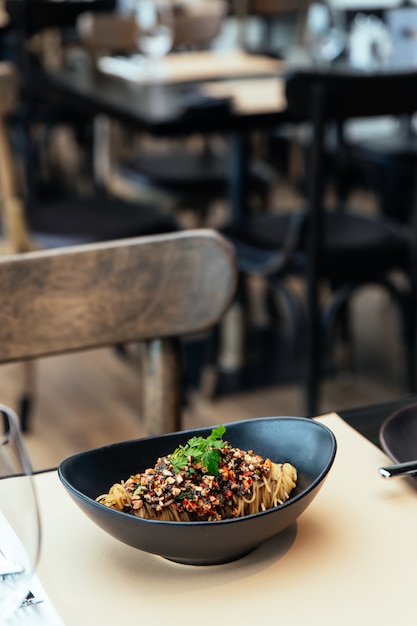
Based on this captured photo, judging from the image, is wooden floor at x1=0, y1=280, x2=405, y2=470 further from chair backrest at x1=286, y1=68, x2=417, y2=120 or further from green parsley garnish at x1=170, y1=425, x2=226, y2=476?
green parsley garnish at x1=170, y1=425, x2=226, y2=476

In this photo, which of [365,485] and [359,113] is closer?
[365,485]

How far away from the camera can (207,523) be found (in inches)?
26.8

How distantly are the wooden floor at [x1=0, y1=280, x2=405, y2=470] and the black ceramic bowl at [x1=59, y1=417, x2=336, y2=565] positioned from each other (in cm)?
153

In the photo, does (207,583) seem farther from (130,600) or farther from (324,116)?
(324,116)

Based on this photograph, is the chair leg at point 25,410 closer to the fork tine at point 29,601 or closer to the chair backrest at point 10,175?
the chair backrest at point 10,175

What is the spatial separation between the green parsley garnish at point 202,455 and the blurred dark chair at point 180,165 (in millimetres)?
2229

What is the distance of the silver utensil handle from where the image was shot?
0.81 metres

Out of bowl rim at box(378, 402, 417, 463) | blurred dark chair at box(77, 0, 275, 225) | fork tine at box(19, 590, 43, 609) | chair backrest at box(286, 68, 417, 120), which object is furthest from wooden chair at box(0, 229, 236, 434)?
blurred dark chair at box(77, 0, 275, 225)

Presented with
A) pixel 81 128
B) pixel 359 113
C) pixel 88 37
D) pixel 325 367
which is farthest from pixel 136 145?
pixel 359 113

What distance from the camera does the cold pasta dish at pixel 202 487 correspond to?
28.5 inches

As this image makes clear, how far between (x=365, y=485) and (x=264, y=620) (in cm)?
20

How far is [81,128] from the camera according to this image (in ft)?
15.4

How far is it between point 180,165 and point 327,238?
37.6 inches

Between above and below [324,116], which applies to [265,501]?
above
